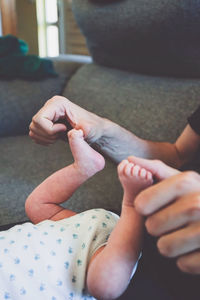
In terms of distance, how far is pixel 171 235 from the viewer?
429 millimetres

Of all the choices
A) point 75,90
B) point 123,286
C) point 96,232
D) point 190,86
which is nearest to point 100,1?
point 75,90

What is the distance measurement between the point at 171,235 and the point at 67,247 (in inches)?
10.6

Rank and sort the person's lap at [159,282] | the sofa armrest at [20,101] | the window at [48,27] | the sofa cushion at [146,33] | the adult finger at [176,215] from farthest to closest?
1. the window at [48,27]
2. the sofa armrest at [20,101]
3. the sofa cushion at [146,33]
4. the person's lap at [159,282]
5. the adult finger at [176,215]

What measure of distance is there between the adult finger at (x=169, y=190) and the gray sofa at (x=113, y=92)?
0.47 m

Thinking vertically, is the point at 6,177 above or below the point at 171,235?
below

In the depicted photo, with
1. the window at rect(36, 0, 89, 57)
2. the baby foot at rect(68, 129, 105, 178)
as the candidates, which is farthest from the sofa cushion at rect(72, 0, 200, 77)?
the window at rect(36, 0, 89, 57)

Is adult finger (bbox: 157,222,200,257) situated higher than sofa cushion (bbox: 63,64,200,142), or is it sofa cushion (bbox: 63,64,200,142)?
adult finger (bbox: 157,222,200,257)

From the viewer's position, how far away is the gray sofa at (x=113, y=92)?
962mm

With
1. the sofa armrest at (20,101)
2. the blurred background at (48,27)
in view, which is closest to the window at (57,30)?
the blurred background at (48,27)

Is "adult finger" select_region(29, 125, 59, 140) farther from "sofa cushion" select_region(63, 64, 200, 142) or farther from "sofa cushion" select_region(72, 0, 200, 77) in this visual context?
"sofa cushion" select_region(72, 0, 200, 77)

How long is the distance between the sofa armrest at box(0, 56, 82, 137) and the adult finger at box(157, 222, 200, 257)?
110cm

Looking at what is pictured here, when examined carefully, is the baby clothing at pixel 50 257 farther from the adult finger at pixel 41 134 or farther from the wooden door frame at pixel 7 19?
the wooden door frame at pixel 7 19

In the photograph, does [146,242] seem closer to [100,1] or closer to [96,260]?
[96,260]

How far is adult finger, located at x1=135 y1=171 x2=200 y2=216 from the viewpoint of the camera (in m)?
0.42
